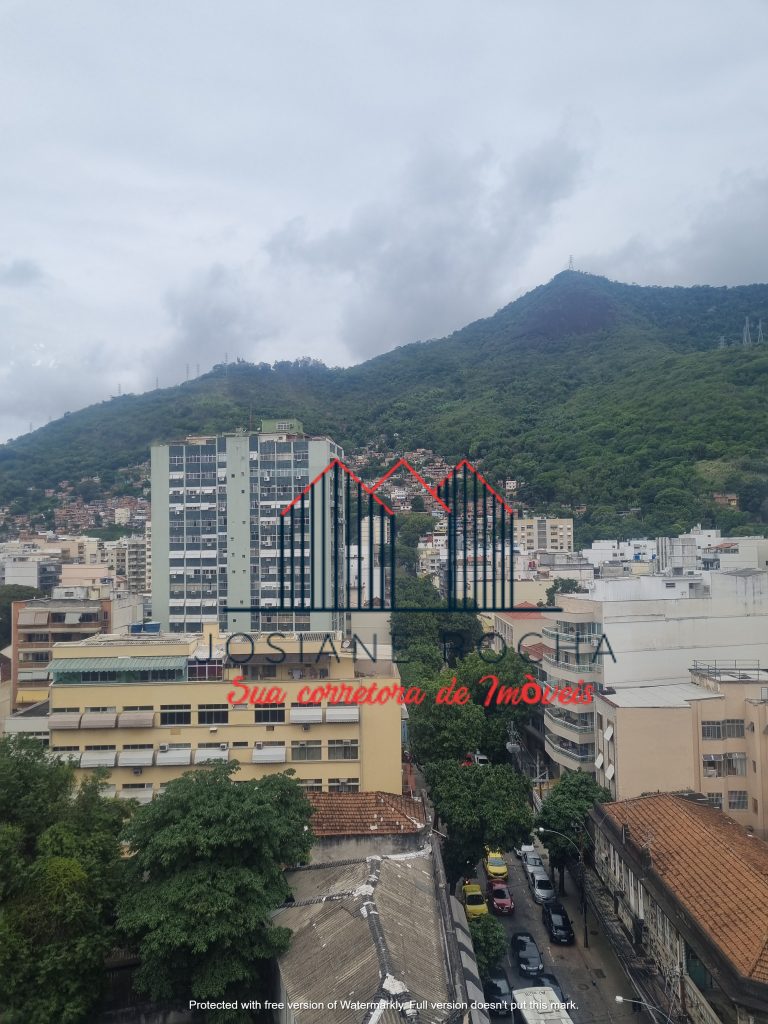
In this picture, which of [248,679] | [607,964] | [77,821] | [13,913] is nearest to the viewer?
[13,913]

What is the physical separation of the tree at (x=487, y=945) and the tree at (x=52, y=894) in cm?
661

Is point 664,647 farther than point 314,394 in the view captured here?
No

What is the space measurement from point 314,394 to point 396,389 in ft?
40.1

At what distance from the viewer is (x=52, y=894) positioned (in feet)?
34.0

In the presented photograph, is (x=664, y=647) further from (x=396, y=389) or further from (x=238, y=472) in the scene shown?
(x=396, y=389)

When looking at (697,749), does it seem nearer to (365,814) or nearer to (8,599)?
(365,814)

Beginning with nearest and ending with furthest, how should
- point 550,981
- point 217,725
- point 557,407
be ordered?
1. point 550,981
2. point 217,725
3. point 557,407

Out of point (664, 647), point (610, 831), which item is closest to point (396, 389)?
point (664, 647)

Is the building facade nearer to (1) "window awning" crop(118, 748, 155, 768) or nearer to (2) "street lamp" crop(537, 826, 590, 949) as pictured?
(2) "street lamp" crop(537, 826, 590, 949)

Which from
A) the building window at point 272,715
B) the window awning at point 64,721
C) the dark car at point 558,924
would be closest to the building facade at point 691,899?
the dark car at point 558,924

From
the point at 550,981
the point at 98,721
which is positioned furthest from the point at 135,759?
the point at 550,981

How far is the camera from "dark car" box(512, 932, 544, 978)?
45.1ft

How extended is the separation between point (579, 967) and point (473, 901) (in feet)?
9.05

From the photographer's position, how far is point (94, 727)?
56.1 feet
